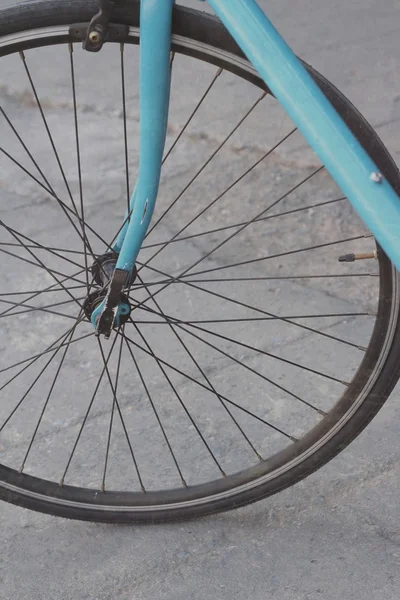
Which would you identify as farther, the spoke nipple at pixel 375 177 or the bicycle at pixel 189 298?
the bicycle at pixel 189 298

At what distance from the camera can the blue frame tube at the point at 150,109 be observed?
5.43ft

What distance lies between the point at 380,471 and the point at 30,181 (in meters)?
2.06

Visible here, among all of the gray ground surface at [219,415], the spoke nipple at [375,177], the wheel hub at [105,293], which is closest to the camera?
the spoke nipple at [375,177]

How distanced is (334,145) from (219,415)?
1.18 m

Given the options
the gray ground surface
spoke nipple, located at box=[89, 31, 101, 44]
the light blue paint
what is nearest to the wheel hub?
the light blue paint

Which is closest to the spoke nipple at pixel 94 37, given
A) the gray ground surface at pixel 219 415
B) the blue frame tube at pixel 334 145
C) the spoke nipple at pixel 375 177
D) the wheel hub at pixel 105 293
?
the blue frame tube at pixel 334 145

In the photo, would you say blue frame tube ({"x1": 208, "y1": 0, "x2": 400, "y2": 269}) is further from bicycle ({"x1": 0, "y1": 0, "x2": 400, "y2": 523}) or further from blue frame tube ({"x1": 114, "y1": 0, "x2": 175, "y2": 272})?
blue frame tube ({"x1": 114, "y1": 0, "x2": 175, "y2": 272})

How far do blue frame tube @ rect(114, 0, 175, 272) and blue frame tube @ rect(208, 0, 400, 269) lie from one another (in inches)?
8.7

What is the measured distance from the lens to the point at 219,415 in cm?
252

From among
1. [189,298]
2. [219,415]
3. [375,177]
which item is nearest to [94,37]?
[375,177]

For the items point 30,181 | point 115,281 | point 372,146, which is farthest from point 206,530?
point 30,181

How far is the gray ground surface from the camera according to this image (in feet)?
6.62

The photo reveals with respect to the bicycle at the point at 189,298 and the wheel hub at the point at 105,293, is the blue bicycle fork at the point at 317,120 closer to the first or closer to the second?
the bicycle at the point at 189,298

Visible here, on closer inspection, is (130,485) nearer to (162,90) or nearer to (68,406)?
(68,406)
